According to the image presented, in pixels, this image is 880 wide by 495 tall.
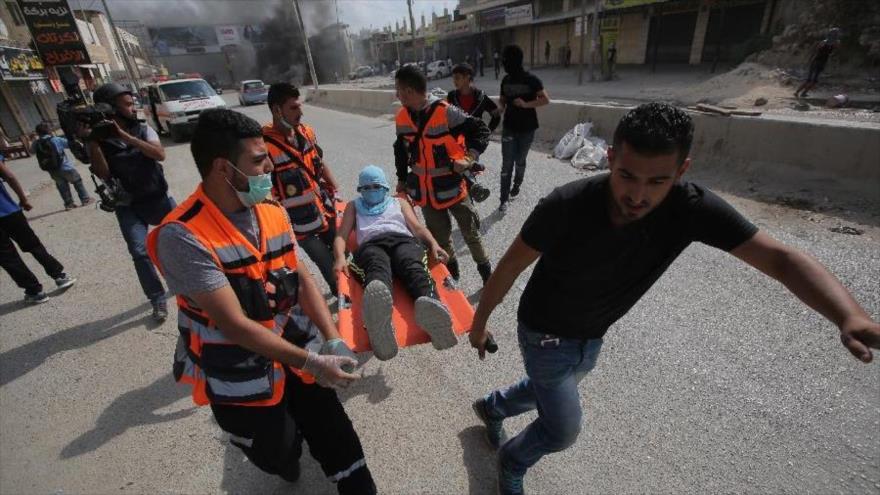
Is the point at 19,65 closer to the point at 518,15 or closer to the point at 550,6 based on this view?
the point at 518,15

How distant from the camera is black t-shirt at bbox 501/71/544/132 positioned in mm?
5160

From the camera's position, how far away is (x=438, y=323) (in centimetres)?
237

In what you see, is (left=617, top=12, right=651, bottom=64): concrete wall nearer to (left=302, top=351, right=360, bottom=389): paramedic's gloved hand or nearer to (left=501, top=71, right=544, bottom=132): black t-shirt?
(left=501, top=71, right=544, bottom=132): black t-shirt

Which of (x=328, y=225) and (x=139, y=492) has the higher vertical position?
(x=328, y=225)

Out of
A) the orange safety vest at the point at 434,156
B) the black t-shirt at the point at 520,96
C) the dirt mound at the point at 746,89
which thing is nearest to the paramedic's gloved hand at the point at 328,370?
the orange safety vest at the point at 434,156

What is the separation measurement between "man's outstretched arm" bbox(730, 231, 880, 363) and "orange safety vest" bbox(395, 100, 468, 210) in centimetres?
226

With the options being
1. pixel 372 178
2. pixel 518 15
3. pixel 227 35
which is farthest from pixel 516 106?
pixel 227 35

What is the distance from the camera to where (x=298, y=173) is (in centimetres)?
319

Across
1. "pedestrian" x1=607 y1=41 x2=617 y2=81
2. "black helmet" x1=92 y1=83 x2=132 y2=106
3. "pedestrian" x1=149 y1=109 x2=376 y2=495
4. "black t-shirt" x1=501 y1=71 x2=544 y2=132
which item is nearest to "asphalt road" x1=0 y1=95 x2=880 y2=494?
"pedestrian" x1=149 y1=109 x2=376 y2=495

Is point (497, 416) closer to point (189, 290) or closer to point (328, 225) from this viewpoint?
point (189, 290)

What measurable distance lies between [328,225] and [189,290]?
2.00 m

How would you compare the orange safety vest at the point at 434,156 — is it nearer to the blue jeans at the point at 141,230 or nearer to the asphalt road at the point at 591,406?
the asphalt road at the point at 591,406

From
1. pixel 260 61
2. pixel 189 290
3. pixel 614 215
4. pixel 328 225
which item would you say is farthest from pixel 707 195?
pixel 260 61

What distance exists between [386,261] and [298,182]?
40.3 inches
